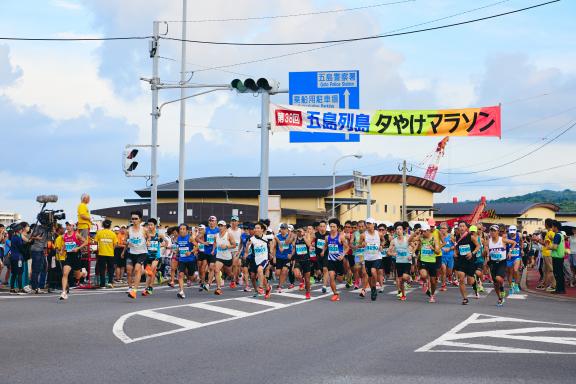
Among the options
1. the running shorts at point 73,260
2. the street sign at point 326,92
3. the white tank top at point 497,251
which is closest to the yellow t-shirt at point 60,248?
the running shorts at point 73,260

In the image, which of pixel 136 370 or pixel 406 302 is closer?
pixel 136 370

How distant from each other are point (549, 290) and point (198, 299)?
1201 cm

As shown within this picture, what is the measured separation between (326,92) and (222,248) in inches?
389

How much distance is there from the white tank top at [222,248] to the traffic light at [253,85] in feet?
24.4

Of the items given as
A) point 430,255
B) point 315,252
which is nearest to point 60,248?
point 315,252

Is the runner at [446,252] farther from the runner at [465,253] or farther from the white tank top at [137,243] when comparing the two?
the white tank top at [137,243]

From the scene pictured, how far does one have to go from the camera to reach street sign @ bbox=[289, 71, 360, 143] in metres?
27.6

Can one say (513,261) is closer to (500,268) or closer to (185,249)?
(500,268)

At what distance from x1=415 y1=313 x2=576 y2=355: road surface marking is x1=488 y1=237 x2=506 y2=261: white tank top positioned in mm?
3709

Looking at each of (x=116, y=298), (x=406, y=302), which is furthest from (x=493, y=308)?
(x=116, y=298)

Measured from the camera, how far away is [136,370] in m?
8.57

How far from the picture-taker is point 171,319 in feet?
45.7

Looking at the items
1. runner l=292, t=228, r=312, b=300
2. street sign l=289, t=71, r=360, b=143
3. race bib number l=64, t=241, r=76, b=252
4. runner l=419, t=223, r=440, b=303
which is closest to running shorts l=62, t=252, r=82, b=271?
race bib number l=64, t=241, r=76, b=252

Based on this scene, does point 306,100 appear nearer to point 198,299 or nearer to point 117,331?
point 198,299
